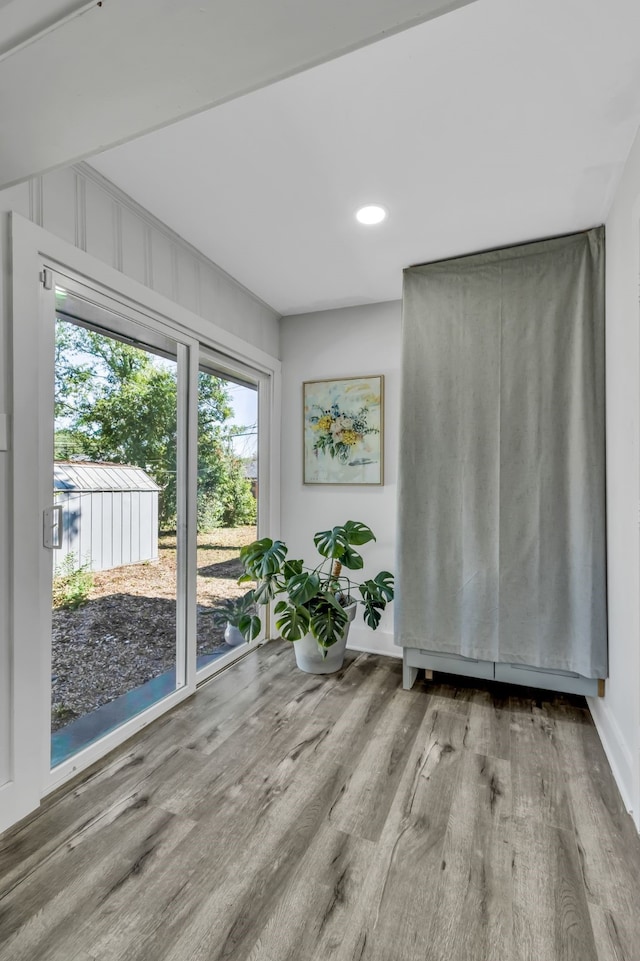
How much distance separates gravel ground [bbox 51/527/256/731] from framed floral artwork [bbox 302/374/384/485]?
960mm

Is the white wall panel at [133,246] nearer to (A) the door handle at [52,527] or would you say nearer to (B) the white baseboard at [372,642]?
(A) the door handle at [52,527]

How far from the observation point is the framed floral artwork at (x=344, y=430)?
10.2ft

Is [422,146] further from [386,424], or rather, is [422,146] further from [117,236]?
[386,424]

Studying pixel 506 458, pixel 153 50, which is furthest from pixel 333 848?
pixel 153 50

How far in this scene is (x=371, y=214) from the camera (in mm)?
2143

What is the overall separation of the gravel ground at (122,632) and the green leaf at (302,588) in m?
0.51

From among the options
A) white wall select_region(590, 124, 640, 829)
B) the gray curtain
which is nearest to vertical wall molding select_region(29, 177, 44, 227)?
the gray curtain

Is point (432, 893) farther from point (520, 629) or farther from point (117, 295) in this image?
point (117, 295)

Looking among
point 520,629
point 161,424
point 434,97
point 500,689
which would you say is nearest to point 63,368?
point 161,424

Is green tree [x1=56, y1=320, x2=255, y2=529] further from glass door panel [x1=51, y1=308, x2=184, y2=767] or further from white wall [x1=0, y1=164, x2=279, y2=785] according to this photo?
white wall [x1=0, y1=164, x2=279, y2=785]

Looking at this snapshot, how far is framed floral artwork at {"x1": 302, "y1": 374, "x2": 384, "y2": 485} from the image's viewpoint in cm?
312

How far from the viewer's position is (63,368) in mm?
1835

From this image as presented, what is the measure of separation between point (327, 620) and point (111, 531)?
1304 mm

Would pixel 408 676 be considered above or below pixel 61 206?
below
